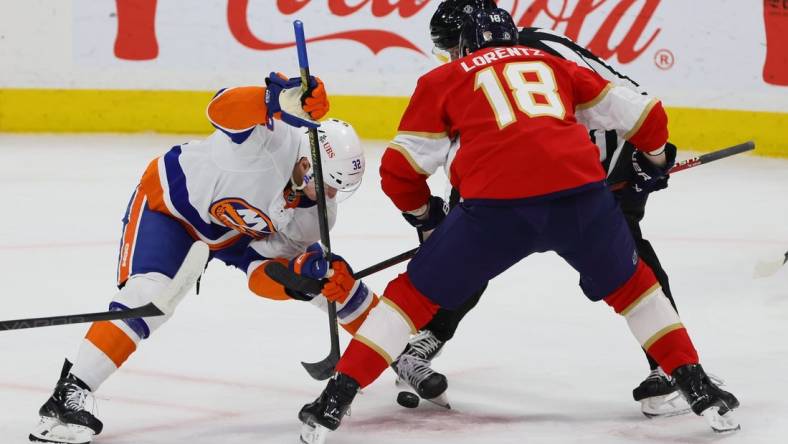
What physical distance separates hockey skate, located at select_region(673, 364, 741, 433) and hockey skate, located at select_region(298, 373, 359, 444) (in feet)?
2.33

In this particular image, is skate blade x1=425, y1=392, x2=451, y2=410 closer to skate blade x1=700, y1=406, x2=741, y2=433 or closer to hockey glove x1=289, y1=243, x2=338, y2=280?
hockey glove x1=289, y1=243, x2=338, y2=280

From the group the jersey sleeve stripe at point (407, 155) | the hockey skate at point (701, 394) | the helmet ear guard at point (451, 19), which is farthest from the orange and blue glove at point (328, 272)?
the hockey skate at point (701, 394)

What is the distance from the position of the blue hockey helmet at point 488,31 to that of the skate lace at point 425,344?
79 cm

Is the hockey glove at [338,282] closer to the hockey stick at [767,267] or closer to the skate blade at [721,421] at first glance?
the skate blade at [721,421]

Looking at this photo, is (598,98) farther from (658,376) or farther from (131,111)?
(131,111)

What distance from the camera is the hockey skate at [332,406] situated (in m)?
2.78

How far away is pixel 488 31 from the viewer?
2887mm

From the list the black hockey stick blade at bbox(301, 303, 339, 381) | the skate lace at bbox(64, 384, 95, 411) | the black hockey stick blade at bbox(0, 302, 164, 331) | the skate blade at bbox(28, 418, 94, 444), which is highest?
the black hockey stick blade at bbox(0, 302, 164, 331)

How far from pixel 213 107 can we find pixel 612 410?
1.20 metres

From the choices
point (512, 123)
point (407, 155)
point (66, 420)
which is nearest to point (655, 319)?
point (512, 123)

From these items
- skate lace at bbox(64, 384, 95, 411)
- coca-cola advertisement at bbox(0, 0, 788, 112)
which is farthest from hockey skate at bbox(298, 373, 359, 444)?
coca-cola advertisement at bbox(0, 0, 788, 112)

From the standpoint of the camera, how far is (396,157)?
9.29 ft

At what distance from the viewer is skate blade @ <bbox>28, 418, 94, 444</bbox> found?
284 centimetres

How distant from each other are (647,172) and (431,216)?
535 millimetres
